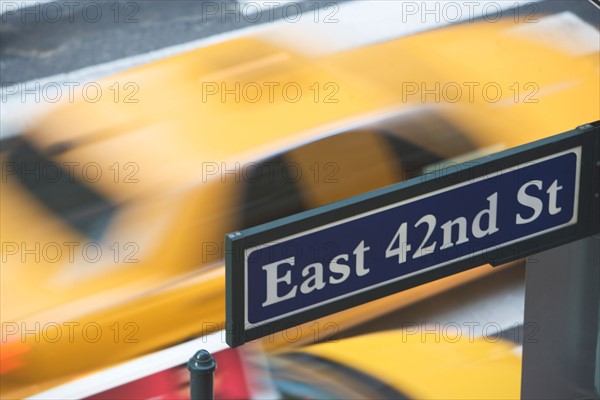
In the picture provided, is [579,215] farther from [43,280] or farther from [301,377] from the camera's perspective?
[43,280]

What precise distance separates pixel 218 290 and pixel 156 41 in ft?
8.33

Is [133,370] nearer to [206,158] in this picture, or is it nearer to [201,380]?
[206,158]

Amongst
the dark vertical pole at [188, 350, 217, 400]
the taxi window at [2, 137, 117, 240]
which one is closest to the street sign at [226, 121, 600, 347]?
the dark vertical pole at [188, 350, 217, 400]

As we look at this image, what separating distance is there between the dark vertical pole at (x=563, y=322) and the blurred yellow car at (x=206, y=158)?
4.06ft

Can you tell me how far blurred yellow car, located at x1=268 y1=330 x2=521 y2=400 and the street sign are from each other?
2.23m

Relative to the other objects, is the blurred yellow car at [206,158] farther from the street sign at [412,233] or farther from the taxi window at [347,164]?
the street sign at [412,233]

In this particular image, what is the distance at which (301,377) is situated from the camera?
15.9 ft

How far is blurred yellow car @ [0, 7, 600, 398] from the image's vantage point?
4.66 metres

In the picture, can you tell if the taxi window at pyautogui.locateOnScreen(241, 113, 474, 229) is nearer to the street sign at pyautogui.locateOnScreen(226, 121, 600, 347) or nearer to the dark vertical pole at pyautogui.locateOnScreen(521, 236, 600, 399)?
the dark vertical pole at pyautogui.locateOnScreen(521, 236, 600, 399)

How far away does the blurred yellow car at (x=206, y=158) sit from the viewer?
4.66 m

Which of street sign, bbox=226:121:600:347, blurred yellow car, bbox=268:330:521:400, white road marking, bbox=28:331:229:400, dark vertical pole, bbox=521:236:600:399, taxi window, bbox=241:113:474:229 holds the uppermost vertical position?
street sign, bbox=226:121:600:347

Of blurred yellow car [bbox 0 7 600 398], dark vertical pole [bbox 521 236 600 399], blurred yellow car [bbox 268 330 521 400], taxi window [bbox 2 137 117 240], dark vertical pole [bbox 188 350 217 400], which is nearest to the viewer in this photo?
dark vertical pole [bbox 188 350 217 400]

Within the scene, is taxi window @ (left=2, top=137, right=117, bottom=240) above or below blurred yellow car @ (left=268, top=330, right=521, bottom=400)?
above

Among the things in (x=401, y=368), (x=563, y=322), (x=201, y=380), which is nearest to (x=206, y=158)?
(x=401, y=368)
